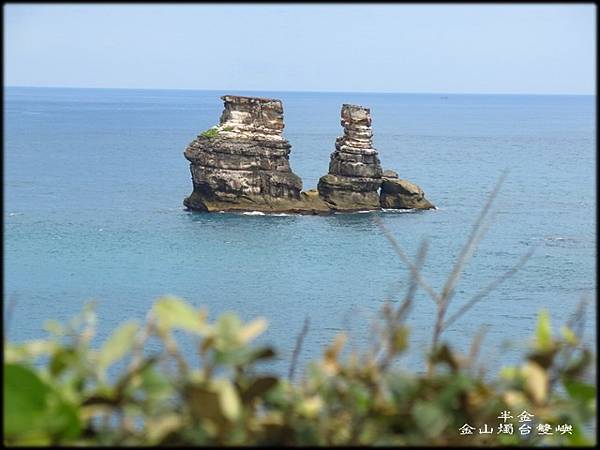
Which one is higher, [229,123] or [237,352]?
[237,352]

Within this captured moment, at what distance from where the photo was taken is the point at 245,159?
49.2 meters

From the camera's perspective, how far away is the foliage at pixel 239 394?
5.36 feet

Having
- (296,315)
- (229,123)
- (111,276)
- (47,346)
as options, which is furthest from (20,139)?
(47,346)

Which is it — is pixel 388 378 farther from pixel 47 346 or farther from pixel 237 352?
pixel 47 346

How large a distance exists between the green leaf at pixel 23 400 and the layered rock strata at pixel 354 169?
161ft

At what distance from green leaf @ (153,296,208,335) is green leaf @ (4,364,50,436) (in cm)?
22

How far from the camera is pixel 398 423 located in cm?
170

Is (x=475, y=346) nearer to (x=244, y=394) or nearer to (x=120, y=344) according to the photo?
(x=244, y=394)

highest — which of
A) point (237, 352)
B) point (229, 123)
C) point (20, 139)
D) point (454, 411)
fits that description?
point (237, 352)

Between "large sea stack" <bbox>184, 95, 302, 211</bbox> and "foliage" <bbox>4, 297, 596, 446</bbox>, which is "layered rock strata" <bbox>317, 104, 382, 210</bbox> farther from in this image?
"foliage" <bbox>4, 297, 596, 446</bbox>

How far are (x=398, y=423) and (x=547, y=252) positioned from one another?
43.3 meters

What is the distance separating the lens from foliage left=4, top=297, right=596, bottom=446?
1634 millimetres

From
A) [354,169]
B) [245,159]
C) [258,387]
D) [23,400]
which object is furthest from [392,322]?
[354,169]

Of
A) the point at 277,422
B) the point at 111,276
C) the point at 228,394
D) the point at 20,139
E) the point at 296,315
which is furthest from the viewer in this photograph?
the point at 20,139
